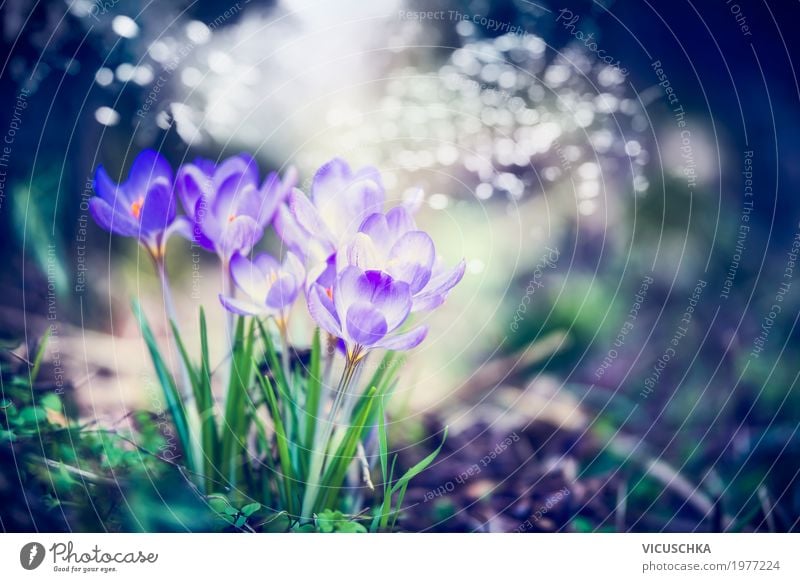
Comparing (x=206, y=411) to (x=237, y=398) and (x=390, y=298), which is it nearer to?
(x=237, y=398)

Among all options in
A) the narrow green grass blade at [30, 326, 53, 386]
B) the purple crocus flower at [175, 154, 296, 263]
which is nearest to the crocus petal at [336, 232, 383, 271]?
the purple crocus flower at [175, 154, 296, 263]

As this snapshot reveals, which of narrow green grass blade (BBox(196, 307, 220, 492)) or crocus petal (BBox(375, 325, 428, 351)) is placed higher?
crocus petal (BBox(375, 325, 428, 351))

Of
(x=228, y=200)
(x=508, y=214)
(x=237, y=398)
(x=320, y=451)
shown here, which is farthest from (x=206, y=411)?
(x=508, y=214)

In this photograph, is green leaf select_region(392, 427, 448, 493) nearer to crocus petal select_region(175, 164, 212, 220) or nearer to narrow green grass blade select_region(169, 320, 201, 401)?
narrow green grass blade select_region(169, 320, 201, 401)

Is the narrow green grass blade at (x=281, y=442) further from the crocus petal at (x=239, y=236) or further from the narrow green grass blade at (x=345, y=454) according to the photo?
the crocus petal at (x=239, y=236)

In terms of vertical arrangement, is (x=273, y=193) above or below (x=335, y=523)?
above

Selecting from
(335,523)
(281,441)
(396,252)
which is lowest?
(335,523)
